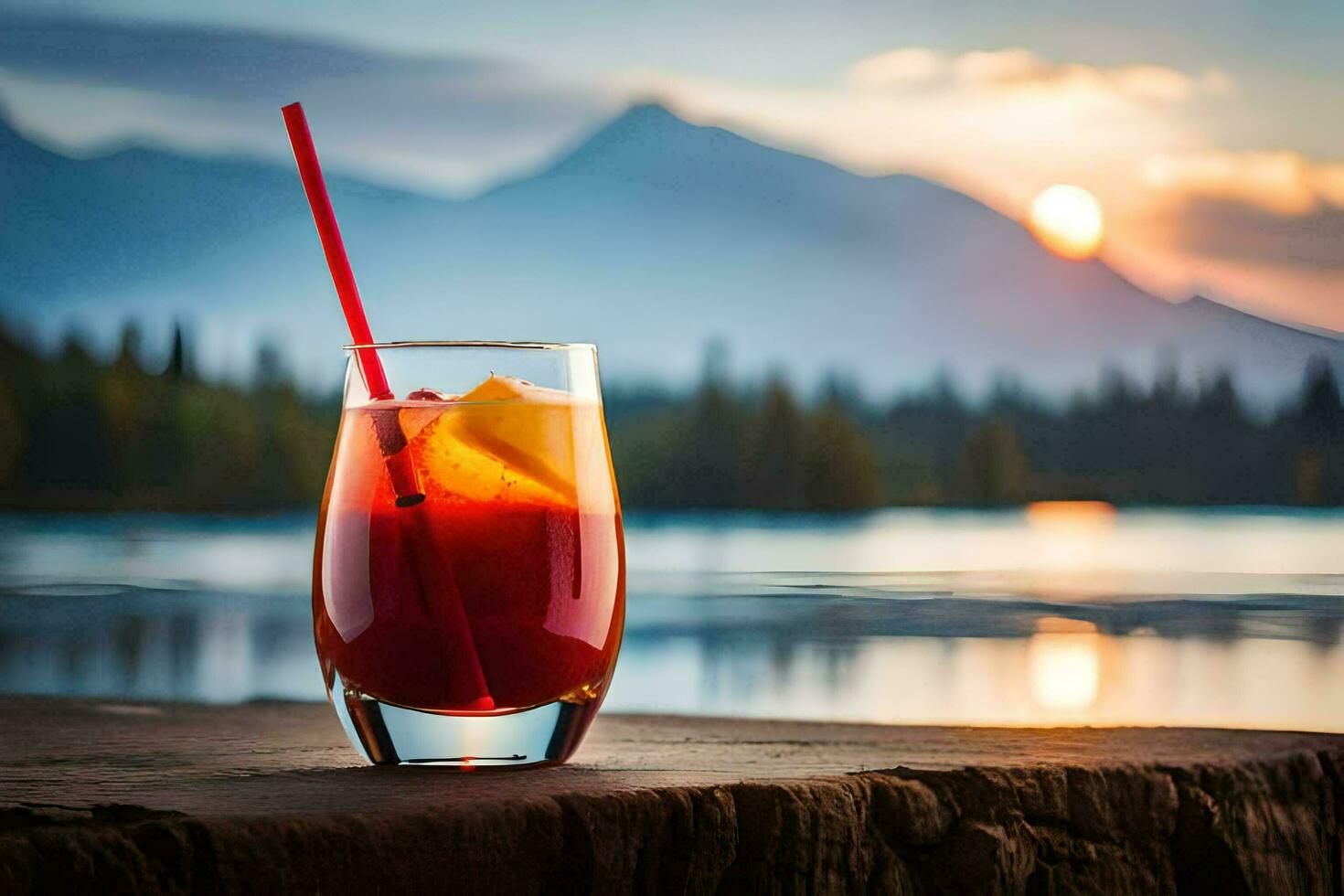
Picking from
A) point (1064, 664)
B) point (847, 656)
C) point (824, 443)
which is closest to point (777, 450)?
point (824, 443)

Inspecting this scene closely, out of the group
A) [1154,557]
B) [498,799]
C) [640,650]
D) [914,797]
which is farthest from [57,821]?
[1154,557]

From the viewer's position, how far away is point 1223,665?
10.7ft

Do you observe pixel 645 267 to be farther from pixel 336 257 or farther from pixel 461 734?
pixel 461 734

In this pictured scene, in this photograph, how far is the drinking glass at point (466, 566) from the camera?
3.27 ft

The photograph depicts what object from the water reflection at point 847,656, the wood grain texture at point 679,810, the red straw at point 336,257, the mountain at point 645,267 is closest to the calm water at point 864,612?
the water reflection at point 847,656

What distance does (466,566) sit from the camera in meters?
1.00

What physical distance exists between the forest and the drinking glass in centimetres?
259

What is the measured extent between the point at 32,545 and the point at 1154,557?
2823 millimetres

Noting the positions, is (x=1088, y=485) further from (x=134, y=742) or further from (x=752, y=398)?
(x=134, y=742)

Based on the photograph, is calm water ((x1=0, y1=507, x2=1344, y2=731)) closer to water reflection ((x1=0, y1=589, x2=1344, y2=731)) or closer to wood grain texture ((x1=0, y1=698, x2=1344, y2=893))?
water reflection ((x1=0, y1=589, x2=1344, y2=731))

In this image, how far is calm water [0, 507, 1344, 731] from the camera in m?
3.12

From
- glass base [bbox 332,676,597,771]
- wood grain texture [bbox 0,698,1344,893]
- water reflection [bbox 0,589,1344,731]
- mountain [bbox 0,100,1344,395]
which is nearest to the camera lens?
wood grain texture [bbox 0,698,1344,893]

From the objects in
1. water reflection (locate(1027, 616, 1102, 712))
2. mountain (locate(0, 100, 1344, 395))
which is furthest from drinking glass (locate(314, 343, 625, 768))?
mountain (locate(0, 100, 1344, 395))

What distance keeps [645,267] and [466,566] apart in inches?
114
